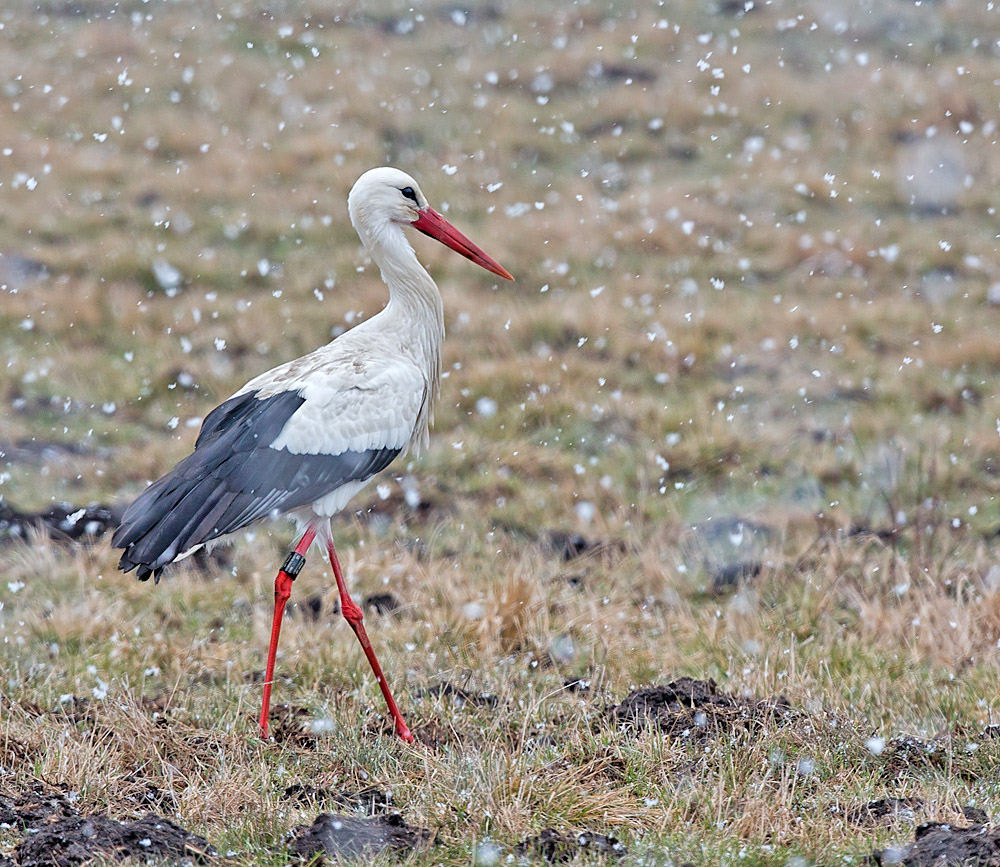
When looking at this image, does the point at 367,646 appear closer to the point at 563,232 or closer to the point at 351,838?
the point at 351,838

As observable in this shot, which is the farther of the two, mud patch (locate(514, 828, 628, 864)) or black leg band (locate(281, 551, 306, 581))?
black leg band (locate(281, 551, 306, 581))

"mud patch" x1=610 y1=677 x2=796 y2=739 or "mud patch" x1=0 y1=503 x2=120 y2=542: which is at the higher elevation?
"mud patch" x1=610 y1=677 x2=796 y2=739

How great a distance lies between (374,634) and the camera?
213 inches

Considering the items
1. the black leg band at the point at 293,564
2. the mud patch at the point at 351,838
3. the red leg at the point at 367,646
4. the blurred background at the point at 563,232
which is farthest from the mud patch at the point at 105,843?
the blurred background at the point at 563,232

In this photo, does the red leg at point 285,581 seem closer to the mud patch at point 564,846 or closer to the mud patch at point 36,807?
the mud patch at point 36,807

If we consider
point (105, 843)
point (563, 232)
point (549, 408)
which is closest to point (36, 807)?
point (105, 843)

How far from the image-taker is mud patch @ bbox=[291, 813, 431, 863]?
3.43 metres

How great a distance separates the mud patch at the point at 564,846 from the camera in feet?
11.3

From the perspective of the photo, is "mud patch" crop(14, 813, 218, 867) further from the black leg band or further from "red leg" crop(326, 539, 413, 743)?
the black leg band

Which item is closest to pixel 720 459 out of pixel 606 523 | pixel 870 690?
pixel 606 523

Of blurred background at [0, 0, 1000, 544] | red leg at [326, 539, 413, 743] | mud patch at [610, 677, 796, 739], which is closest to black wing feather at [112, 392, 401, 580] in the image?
red leg at [326, 539, 413, 743]

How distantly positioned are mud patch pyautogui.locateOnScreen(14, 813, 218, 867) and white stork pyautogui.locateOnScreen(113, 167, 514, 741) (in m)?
0.85

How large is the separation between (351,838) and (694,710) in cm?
139

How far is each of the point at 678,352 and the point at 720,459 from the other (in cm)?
129
